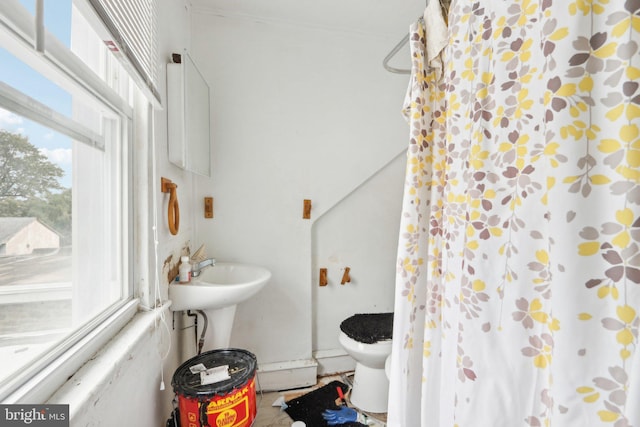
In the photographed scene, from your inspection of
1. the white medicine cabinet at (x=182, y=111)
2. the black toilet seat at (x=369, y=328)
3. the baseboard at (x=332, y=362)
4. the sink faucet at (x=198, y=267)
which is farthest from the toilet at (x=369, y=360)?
the white medicine cabinet at (x=182, y=111)

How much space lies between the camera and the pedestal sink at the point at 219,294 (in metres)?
1.31

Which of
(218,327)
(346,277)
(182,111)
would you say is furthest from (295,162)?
(218,327)

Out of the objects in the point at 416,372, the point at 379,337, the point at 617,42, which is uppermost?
the point at 617,42

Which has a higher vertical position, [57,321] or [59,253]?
[59,253]

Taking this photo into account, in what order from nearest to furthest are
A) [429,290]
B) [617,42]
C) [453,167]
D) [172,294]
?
[617,42] < [453,167] < [429,290] < [172,294]

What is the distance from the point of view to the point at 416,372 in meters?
1.05

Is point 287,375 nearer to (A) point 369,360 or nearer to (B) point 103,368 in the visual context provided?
(A) point 369,360

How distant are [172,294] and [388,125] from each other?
5.81ft

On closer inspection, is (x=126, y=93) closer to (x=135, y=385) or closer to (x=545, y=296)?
(x=135, y=385)

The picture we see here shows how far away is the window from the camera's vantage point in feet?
1.91

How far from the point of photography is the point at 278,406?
1.74 m

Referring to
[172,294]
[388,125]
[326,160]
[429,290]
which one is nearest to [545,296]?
[429,290]

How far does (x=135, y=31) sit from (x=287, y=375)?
2.00 m

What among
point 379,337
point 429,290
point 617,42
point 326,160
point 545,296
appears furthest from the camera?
point 326,160
